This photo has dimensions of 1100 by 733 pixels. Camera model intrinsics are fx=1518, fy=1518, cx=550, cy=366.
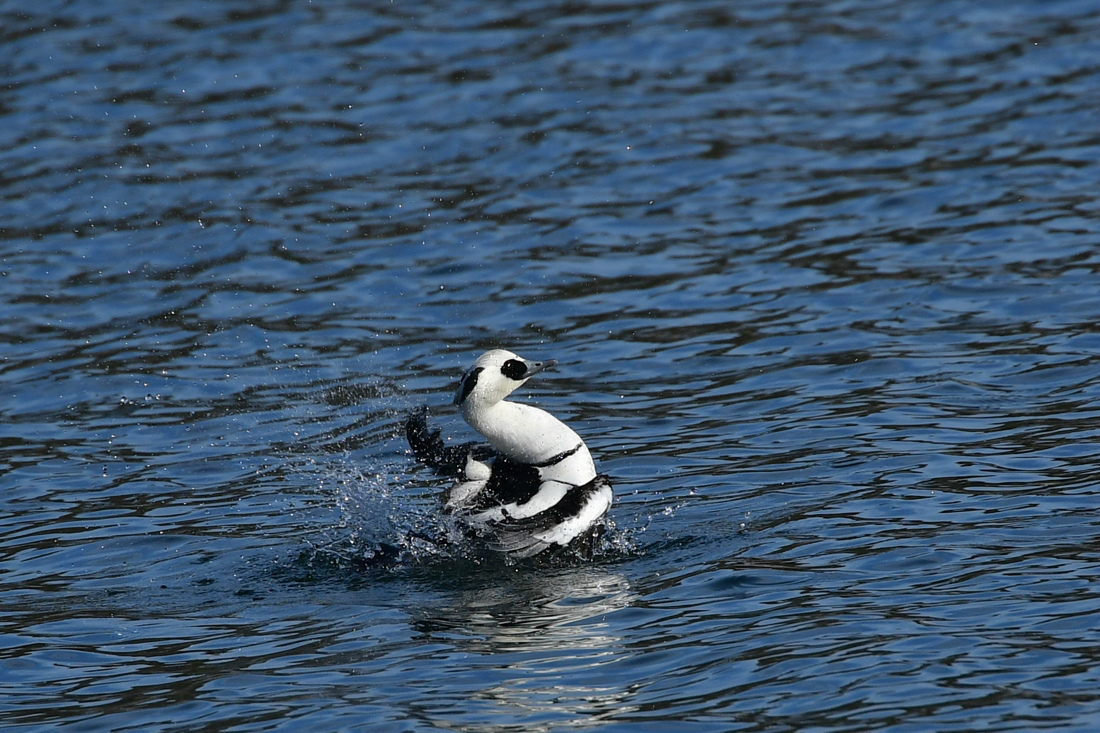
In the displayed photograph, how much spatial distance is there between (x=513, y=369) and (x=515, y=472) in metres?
0.57

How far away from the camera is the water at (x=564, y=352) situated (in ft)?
21.8

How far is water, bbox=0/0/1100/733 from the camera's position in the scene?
6641mm

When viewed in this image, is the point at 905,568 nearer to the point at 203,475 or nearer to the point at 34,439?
the point at 203,475

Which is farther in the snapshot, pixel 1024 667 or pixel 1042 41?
pixel 1042 41

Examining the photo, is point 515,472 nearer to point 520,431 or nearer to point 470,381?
point 520,431

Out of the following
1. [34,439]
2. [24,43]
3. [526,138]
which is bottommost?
[34,439]

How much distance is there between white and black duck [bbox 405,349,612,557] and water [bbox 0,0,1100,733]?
208 millimetres

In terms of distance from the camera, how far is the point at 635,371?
11.1 metres

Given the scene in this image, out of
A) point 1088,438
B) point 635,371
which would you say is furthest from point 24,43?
point 1088,438

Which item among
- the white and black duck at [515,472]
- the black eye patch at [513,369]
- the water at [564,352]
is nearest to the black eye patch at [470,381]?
the white and black duck at [515,472]

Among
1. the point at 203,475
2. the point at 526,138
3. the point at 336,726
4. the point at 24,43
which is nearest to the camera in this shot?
the point at 336,726

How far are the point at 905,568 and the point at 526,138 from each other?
9.76m

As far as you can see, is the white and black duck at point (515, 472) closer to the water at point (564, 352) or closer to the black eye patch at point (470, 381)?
the black eye patch at point (470, 381)

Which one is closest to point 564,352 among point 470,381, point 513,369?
point 513,369
